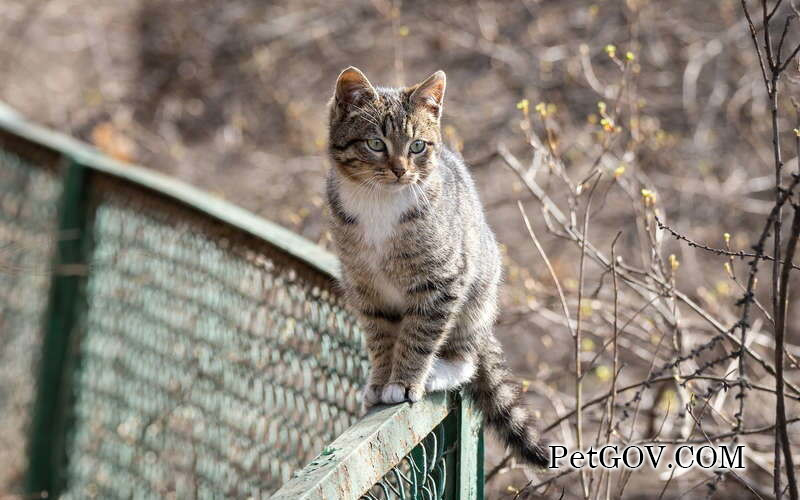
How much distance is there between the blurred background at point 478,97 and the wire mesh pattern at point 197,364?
1073mm

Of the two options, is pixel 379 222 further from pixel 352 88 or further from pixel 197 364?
pixel 197 364

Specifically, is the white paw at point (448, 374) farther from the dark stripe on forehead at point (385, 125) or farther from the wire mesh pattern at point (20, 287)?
the wire mesh pattern at point (20, 287)

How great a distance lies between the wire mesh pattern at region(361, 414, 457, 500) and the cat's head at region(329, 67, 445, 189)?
739mm

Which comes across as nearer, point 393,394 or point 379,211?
point 393,394

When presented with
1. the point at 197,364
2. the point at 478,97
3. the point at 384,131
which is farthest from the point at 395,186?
the point at 478,97

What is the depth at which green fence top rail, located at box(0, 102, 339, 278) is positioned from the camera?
2968 mm

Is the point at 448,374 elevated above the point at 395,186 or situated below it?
below

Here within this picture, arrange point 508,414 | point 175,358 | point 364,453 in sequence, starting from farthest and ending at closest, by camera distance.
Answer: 1. point 175,358
2. point 508,414
3. point 364,453

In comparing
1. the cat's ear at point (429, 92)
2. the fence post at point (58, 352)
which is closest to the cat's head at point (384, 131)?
the cat's ear at point (429, 92)

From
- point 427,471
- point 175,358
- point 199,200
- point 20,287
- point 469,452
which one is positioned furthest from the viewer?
point 20,287

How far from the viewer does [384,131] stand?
2.82m

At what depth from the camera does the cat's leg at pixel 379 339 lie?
9.34 ft

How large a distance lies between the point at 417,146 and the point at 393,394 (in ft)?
2.52

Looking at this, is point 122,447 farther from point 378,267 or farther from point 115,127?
Result: point 115,127
